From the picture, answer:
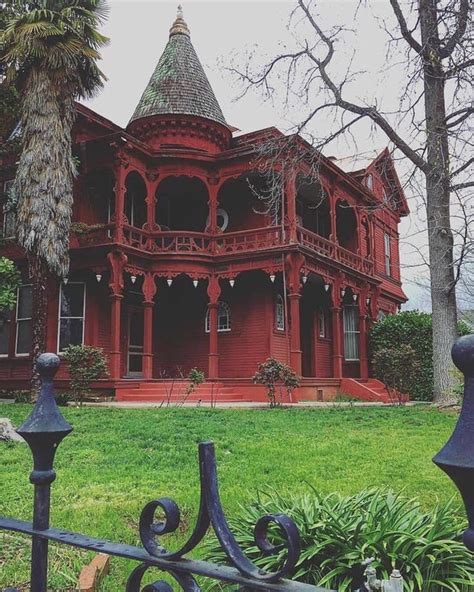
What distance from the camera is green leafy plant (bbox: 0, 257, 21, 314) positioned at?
46.0 ft

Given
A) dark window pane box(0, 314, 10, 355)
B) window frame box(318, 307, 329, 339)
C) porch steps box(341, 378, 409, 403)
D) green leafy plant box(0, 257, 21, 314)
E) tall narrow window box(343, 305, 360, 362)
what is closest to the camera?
green leafy plant box(0, 257, 21, 314)

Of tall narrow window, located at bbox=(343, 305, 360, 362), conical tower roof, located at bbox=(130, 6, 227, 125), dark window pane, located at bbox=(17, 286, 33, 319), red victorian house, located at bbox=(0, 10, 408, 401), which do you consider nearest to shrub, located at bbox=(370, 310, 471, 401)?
red victorian house, located at bbox=(0, 10, 408, 401)

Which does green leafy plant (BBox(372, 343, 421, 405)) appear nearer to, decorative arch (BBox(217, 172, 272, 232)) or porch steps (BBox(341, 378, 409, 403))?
porch steps (BBox(341, 378, 409, 403))

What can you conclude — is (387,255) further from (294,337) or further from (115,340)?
(115,340)

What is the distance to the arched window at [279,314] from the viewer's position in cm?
2016

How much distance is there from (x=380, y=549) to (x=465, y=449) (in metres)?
1.84

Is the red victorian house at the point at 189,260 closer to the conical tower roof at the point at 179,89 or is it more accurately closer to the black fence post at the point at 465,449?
the conical tower roof at the point at 179,89

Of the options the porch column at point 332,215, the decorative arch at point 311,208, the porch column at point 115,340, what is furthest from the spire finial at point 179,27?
the porch column at point 115,340

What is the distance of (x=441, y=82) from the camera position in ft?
51.1

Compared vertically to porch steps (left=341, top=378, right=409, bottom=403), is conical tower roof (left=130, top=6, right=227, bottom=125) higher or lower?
higher

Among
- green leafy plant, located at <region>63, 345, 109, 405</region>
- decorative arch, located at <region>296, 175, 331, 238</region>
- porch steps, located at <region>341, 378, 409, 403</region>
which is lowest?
porch steps, located at <region>341, 378, 409, 403</region>

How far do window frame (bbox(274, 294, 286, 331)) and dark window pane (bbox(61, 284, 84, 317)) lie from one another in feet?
21.4

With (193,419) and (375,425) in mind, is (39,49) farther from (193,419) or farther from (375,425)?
(375,425)

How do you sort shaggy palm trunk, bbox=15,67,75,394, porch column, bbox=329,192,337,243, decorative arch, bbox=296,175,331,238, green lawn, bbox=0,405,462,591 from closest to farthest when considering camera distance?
green lawn, bbox=0,405,462,591 → shaggy palm trunk, bbox=15,67,75,394 → porch column, bbox=329,192,337,243 → decorative arch, bbox=296,175,331,238
